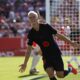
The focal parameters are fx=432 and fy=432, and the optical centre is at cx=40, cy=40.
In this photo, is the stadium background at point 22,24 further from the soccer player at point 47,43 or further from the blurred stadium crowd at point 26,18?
the soccer player at point 47,43

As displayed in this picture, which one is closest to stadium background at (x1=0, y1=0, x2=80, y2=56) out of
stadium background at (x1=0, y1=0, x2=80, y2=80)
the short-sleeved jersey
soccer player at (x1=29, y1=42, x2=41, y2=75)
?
→ stadium background at (x1=0, y1=0, x2=80, y2=80)

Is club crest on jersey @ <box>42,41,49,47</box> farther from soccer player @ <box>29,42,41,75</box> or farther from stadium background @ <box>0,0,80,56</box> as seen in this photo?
stadium background @ <box>0,0,80,56</box>

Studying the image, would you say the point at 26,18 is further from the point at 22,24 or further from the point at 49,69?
the point at 49,69

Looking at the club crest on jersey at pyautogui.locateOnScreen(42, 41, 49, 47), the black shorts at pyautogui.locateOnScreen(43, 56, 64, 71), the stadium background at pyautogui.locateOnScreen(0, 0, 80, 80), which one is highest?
the club crest on jersey at pyautogui.locateOnScreen(42, 41, 49, 47)

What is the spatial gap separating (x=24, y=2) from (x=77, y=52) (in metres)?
9.59

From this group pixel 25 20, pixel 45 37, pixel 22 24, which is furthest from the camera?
pixel 25 20

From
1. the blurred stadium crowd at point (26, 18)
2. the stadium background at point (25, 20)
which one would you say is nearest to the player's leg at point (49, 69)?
the stadium background at point (25, 20)

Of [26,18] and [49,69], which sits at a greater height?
[49,69]

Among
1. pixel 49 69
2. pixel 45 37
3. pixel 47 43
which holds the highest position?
pixel 45 37

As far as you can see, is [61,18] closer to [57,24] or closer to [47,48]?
[57,24]

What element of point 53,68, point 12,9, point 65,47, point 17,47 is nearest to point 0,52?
point 17,47

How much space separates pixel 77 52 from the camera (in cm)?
2158

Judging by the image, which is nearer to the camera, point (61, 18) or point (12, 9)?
point (61, 18)

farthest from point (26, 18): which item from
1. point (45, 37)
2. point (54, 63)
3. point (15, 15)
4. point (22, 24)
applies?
point (45, 37)
